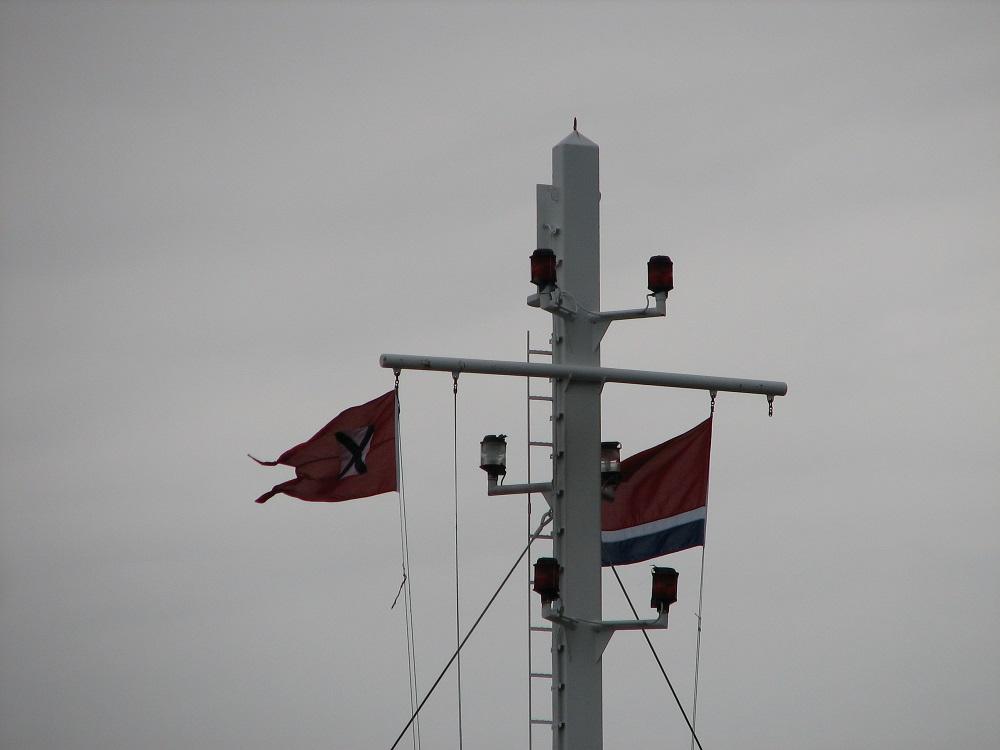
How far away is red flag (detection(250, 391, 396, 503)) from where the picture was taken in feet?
59.2

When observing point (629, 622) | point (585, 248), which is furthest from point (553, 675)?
point (585, 248)

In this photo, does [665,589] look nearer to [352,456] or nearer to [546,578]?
[546,578]

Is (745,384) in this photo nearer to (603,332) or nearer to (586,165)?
(603,332)

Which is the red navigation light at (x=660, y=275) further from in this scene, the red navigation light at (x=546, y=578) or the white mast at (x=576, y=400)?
the red navigation light at (x=546, y=578)

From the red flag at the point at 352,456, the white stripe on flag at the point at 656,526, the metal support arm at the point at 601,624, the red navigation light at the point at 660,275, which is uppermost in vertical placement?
the red navigation light at the point at 660,275

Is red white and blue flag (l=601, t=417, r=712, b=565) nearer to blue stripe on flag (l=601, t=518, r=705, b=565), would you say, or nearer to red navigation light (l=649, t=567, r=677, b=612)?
blue stripe on flag (l=601, t=518, r=705, b=565)

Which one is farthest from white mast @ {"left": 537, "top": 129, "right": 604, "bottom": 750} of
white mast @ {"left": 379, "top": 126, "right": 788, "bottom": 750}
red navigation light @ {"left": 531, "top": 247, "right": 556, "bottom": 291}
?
red navigation light @ {"left": 531, "top": 247, "right": 556, "bottom": 291}

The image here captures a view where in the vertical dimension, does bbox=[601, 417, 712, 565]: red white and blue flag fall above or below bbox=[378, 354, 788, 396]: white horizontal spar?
below

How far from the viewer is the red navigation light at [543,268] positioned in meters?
17.8

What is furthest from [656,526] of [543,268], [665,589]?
[543,268]

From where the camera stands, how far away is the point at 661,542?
1859 cm

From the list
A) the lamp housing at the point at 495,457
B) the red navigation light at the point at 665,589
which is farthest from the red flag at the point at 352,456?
the red navigation light at the point at 665,589

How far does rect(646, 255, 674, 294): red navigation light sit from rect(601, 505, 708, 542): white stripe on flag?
240 cm

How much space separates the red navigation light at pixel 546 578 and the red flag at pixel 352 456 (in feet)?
5.62
